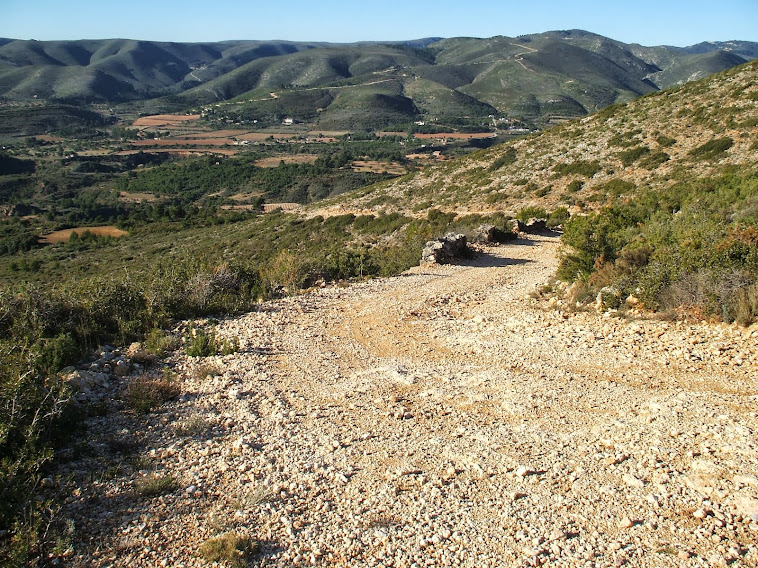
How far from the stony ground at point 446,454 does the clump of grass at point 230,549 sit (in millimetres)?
74

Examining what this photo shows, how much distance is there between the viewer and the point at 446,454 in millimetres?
4672

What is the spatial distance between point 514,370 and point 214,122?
158930 mm

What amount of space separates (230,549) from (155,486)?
101 cm

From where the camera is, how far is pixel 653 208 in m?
15.9

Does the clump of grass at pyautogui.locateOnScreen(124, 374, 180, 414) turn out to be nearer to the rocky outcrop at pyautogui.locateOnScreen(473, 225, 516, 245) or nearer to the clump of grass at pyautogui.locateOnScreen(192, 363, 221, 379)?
the clump of grass at pyautogui.locateOnScreen(192, 363, 221, 379)

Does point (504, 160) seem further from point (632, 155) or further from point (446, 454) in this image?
point (446, 454)

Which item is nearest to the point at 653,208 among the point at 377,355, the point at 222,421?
the point at 377,355

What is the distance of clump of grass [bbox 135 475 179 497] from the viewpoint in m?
4.08

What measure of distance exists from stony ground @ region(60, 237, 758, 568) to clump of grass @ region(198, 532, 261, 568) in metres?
0.07

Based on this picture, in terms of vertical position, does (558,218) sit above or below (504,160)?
below

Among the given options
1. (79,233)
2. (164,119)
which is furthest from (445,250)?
(164,119)

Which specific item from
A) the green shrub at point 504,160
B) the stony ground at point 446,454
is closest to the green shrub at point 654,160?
the green shrub at point 504,160

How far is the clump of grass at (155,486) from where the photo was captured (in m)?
4.08

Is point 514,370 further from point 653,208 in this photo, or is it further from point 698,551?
point 653,208
